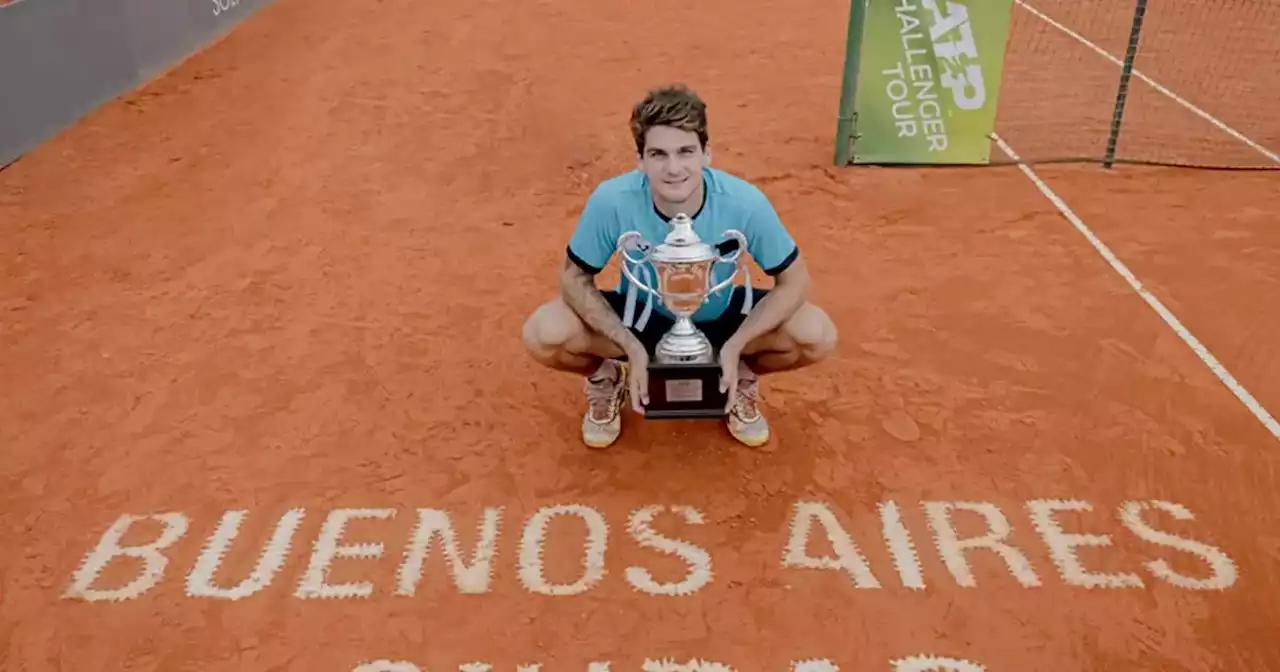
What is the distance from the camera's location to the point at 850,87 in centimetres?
643

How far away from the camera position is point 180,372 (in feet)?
14.3

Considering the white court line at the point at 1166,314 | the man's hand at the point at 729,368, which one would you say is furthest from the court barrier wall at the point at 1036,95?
the man's hand at the point at 729,368

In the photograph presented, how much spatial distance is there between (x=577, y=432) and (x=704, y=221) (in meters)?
1.01

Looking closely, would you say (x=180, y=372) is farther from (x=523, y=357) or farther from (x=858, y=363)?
(x=858, y=363)

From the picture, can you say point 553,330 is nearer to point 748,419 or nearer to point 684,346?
point 684,346

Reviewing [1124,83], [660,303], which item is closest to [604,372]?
[660,303]

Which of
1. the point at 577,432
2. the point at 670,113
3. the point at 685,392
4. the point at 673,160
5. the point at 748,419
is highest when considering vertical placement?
the point at 670,113

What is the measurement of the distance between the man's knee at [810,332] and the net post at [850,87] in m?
3.16

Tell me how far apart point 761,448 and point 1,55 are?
5.89m

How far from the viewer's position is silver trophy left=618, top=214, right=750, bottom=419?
10.6 ft

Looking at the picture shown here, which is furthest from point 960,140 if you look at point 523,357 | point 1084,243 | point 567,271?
point 567,271

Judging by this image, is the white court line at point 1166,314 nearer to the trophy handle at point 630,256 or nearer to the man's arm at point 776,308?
the man's arm at point 776,308

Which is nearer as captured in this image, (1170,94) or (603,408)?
(603,408)

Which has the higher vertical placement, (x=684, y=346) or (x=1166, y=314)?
(x=684, y=346)
